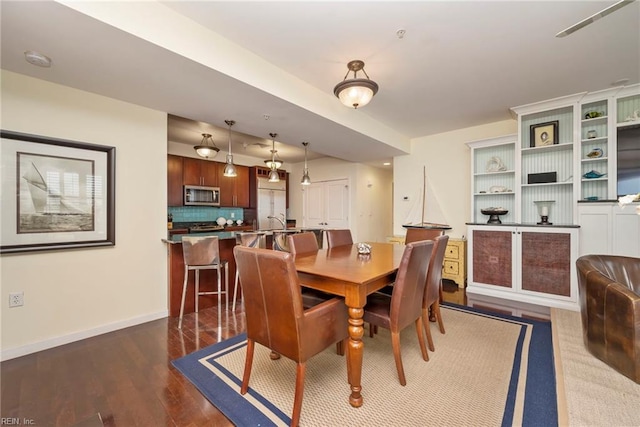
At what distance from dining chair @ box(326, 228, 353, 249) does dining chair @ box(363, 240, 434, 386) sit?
122cm

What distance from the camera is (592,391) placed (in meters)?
1.63

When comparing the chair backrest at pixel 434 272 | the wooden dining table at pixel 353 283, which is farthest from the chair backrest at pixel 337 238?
the chair backrest at pixel 434 272

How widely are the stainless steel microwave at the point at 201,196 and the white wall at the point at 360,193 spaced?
2.21 meters

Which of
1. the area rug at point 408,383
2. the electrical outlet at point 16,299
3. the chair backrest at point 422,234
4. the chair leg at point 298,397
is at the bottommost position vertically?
the area rug at point 408,383

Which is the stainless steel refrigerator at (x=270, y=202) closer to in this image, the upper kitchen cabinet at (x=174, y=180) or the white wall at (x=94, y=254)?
the upper kitchen cabinet at (x=174, y=180)

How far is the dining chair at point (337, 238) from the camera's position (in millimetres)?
Answer: 3180

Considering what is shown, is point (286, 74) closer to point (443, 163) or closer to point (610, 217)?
point (443, 163)

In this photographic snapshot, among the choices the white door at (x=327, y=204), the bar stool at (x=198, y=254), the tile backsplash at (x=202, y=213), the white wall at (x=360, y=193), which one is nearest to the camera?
the bar stool at (x=198, y=254)

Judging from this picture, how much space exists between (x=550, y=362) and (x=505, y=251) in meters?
1.88

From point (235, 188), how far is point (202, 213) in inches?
35.0

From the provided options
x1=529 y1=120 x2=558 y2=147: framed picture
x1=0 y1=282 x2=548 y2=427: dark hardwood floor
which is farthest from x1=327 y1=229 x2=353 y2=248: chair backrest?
x1=529 y1=120 x2=558 y2=147: framed picture

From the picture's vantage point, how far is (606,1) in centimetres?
181

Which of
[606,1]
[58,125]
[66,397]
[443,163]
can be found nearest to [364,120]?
[443,163]

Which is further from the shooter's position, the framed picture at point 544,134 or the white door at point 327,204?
the white door at point 327,204
